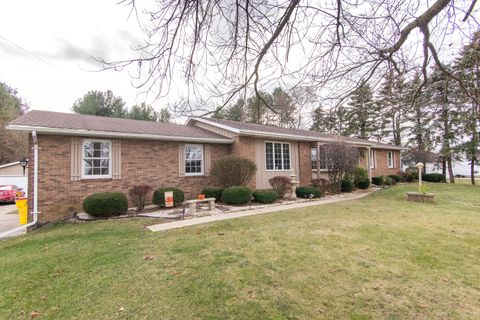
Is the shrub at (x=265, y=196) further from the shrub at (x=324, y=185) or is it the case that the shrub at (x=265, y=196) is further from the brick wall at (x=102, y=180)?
the shrub at (x=324, y=185)

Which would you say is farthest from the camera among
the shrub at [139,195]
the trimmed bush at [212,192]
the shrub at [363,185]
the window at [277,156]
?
the shrub at [363,185]

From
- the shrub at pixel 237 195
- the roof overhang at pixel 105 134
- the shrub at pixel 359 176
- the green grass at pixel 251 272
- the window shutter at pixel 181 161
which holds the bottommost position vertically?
the green grass at pixel 251 272

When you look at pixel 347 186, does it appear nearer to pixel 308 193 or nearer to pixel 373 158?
pixel 308 193

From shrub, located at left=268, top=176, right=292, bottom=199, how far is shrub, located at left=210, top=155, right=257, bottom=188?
1.47 meters

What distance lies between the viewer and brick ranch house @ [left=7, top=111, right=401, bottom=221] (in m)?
8.15

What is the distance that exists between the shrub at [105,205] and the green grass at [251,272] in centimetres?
158

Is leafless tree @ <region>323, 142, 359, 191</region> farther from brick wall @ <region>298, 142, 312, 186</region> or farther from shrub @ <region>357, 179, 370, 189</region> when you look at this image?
shrub @ <region>357, 179, 370, 189</region>

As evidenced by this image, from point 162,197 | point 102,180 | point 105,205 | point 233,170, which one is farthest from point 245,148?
point 105,205

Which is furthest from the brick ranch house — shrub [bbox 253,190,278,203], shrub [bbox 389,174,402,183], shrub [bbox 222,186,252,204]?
shrub [bbox 389,174,402,183]

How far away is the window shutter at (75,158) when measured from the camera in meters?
8.50

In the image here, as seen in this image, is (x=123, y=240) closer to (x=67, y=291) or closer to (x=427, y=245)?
(x=67, y=291)

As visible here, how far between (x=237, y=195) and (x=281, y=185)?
9.16 feet

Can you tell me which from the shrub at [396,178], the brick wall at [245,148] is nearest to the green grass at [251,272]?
Result: the brick wall at [245,148]

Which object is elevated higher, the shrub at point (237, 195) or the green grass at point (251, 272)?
the shrub at point (237, 195)
